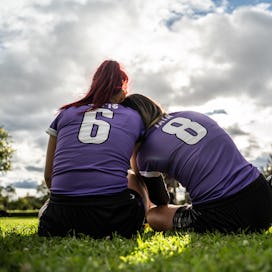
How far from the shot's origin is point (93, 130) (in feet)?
14.9

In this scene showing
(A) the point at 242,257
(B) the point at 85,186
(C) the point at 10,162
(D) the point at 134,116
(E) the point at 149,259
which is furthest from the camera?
→ (C) the point at 10,162

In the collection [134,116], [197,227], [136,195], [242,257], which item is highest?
[134,116]

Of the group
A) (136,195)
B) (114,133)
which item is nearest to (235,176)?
(136,195)

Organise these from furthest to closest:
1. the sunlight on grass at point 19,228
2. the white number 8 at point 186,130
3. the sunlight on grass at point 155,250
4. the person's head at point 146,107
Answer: the sunlight on grass at point 19,228, the person's head at point 146,107, the white number 8 at point 186,130, the sunlight on grass at point 155,250

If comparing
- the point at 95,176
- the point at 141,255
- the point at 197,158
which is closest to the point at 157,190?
the point at 197,158

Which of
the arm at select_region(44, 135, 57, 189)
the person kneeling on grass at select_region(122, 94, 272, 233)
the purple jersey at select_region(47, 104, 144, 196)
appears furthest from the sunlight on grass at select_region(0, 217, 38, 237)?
the person kneeling on grass at select_region(122, 94, 272, 233)

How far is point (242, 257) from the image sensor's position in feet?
8.90

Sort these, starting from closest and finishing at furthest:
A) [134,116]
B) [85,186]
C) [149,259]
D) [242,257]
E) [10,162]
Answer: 1. [242,257]
2. [149,259]
3. [85,186]
4. [134,116]
5. [10,162]

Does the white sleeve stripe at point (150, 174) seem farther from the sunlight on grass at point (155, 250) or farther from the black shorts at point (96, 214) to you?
the sunlight on grass at point (155, 250)

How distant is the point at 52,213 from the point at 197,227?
4.96 ft

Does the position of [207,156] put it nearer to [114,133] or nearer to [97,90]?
[114,133]

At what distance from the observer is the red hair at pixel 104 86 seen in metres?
4.86

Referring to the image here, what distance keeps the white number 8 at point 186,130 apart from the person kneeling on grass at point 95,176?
0.98 feet

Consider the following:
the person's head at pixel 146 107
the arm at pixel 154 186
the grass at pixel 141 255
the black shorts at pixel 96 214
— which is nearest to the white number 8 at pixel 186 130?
the person's head at pixel 146 107
